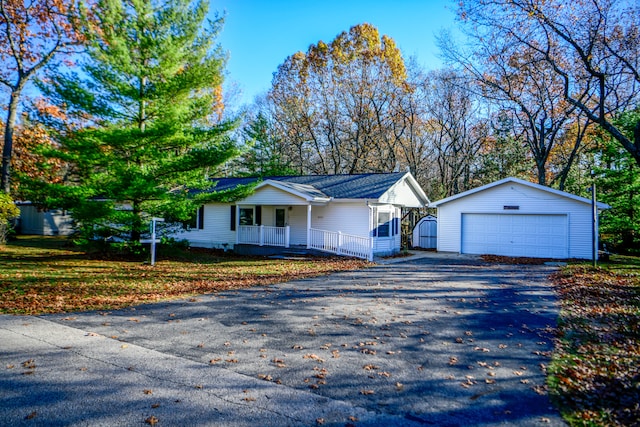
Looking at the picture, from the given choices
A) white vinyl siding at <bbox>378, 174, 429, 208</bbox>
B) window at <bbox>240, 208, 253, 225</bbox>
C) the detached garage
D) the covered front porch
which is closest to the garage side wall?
the detached garage

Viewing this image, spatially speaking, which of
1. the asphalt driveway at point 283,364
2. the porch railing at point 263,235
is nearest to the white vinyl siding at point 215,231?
the porch railing at point 263,235

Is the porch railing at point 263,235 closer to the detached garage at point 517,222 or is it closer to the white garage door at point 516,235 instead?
the detached garage at point 517,222

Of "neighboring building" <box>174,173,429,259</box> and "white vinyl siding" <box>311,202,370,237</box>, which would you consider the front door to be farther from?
"white vinyl siding" <box>311,202,370,237</box>

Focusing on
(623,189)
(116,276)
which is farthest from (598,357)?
(623,189)

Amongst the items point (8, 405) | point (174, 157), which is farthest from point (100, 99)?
point (8, 405)

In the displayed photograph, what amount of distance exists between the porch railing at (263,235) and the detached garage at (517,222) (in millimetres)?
8224

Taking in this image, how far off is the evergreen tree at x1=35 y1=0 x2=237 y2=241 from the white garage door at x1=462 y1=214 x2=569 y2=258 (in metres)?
12.7

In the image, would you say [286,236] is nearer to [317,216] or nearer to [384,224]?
[317,216]

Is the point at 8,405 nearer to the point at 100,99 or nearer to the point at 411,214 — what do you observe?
the point at 100,99

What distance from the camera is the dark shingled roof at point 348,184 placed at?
19.6 meters

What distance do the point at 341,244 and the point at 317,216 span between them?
269 centimetres

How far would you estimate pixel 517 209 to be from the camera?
19438mm

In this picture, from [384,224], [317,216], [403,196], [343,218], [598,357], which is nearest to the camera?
[598,357]

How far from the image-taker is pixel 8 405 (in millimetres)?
3818
